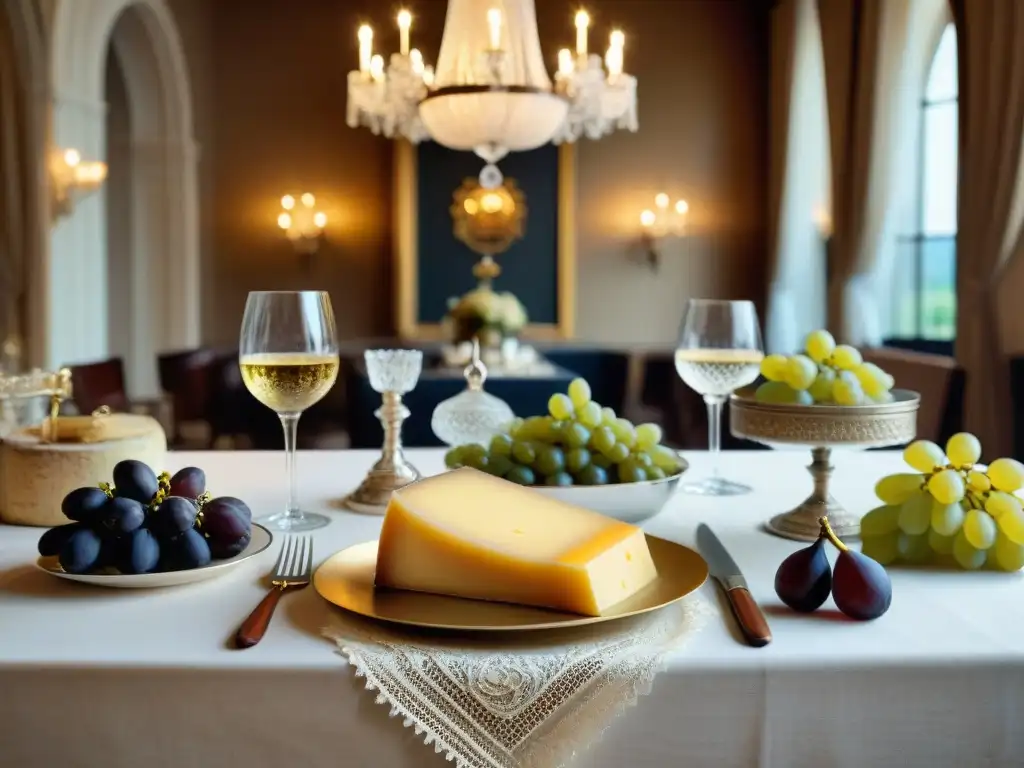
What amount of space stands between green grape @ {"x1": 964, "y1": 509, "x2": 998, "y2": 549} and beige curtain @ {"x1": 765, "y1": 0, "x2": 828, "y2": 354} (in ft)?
19.9

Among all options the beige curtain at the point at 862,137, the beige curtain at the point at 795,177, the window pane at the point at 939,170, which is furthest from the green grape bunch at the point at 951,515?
the beige curtain at the point at 795,177

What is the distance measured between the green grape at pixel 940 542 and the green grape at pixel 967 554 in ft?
0.04

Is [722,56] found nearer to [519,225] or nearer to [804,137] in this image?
[804,137]

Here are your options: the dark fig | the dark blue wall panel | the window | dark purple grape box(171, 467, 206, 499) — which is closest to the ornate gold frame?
the dark blue wall panel

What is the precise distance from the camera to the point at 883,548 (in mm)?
1093

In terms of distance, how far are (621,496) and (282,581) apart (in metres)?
0.41

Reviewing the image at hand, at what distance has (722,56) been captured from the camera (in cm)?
737

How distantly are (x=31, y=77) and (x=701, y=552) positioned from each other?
15.2ft

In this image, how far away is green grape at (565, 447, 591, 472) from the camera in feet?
3.88

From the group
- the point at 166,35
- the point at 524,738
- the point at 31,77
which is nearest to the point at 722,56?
the point at 166,35

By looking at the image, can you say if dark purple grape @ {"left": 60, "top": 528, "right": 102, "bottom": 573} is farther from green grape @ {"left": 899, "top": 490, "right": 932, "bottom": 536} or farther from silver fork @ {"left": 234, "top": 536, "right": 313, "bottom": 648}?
green grape @ {"left": 899, "top": 490, "right": 932, "bottom": 536}

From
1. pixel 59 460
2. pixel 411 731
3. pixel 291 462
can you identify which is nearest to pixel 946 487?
pixel 411 731

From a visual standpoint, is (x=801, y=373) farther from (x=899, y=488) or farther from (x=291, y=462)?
(x=291, y=462)

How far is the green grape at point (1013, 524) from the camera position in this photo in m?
1.04
